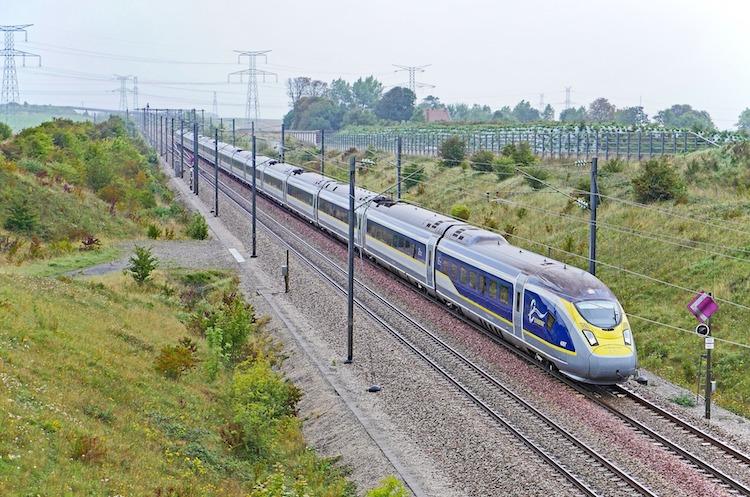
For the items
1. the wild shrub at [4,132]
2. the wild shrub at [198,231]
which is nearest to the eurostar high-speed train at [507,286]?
the wild shrub at [198,231]

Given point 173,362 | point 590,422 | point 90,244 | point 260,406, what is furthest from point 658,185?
point 90,244

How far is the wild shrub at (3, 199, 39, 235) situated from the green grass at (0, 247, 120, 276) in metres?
5.37

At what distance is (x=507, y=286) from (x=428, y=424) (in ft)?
22.0

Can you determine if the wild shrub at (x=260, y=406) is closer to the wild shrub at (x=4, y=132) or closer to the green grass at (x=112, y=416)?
the green grass at (x=112, y=416)

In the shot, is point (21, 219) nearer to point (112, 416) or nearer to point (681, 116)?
point (112, 416)

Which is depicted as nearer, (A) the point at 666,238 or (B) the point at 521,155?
(A) the point at 666,238

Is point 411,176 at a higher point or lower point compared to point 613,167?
lower

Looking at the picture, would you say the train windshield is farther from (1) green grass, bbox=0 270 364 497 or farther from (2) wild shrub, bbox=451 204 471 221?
(2) wild shrub, bbox=451 204 471 221

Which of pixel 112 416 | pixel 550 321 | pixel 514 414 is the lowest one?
pixel 514 414

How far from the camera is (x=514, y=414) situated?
2291cm

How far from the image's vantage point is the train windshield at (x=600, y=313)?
24.0 m

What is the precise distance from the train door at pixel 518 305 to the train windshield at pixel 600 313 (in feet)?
8.95

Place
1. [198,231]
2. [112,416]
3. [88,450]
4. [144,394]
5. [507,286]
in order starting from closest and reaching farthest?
[88,450]
[112,416]
[144,394]
[507,286]
[198,231]

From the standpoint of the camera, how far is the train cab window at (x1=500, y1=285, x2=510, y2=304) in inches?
1087
